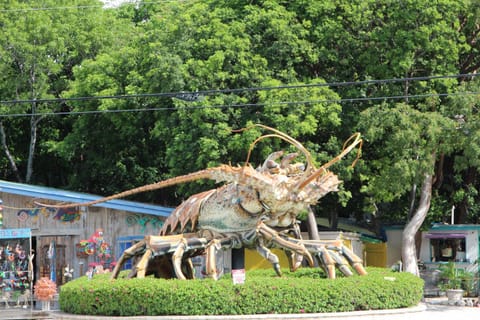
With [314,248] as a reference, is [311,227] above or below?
above

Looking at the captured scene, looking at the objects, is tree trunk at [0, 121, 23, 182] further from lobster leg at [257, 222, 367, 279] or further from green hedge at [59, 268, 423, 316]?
lobster leg at [257, 222, 367, 279]

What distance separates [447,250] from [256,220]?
14826mm

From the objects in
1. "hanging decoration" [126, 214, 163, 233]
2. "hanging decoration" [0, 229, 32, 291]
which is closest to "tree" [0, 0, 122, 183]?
"hanging decoration" [126, 214, 163, 233]

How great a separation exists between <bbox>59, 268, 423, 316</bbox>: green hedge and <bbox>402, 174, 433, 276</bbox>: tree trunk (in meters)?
10.8

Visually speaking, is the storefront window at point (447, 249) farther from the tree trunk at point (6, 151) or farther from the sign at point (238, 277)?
the tree trunk at point (6, 151)

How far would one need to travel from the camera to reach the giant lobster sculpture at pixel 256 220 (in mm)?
23156

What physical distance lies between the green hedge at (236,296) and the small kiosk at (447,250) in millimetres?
11653

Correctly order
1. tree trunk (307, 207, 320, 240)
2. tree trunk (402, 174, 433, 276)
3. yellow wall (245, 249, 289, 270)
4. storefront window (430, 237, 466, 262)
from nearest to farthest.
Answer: tree trunk (307, 207, 320, 240), tree trunk (402, 174, 433, 276), yellow wall (245, 249, 289, 270), storefront window (430, 237, 466, 262)

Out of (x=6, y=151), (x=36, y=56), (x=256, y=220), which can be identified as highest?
(x=36, y=56)

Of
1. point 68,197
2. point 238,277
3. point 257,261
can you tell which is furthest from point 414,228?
point 238,277

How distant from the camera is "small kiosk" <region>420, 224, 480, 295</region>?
1366 inches

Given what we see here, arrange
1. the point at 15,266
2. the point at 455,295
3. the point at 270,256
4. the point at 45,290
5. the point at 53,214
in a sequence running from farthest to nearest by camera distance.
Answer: the point at 53,214, the point at 15,266, the point at 455,295, the point at 45,290, the point at 270,256

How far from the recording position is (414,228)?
34000mm

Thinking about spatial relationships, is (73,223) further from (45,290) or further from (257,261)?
(257,261)
